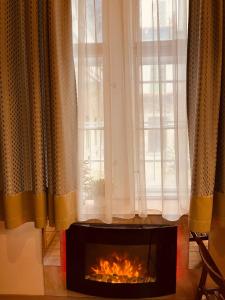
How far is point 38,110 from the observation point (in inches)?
56.2

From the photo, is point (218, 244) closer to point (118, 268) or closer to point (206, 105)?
point (118, 268)

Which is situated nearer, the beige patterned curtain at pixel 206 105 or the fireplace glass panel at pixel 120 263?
the beige patterned curtain at pixel 206 105

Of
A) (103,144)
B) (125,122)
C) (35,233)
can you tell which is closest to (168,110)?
(125,122)

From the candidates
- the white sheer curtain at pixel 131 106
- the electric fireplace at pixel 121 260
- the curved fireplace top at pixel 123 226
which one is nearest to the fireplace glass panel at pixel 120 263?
the electric fireplace at pixel 121 260

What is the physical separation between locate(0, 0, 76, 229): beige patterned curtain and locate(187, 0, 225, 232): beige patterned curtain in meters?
0.65

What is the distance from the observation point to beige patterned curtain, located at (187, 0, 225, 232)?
134 centimetres

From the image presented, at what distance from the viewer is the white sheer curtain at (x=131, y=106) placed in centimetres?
147

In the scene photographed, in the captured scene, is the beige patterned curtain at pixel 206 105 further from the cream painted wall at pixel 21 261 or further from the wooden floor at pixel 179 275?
the cream painted wall at pixel 21 261

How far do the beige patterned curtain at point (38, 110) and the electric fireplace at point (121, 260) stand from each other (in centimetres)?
26

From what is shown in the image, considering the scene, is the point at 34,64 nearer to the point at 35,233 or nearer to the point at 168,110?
the point at 168,110

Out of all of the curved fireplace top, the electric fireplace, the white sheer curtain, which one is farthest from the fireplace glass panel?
the white sheer curtain

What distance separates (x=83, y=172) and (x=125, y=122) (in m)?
0.37

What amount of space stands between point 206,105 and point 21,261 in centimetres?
144

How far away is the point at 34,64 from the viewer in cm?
141
